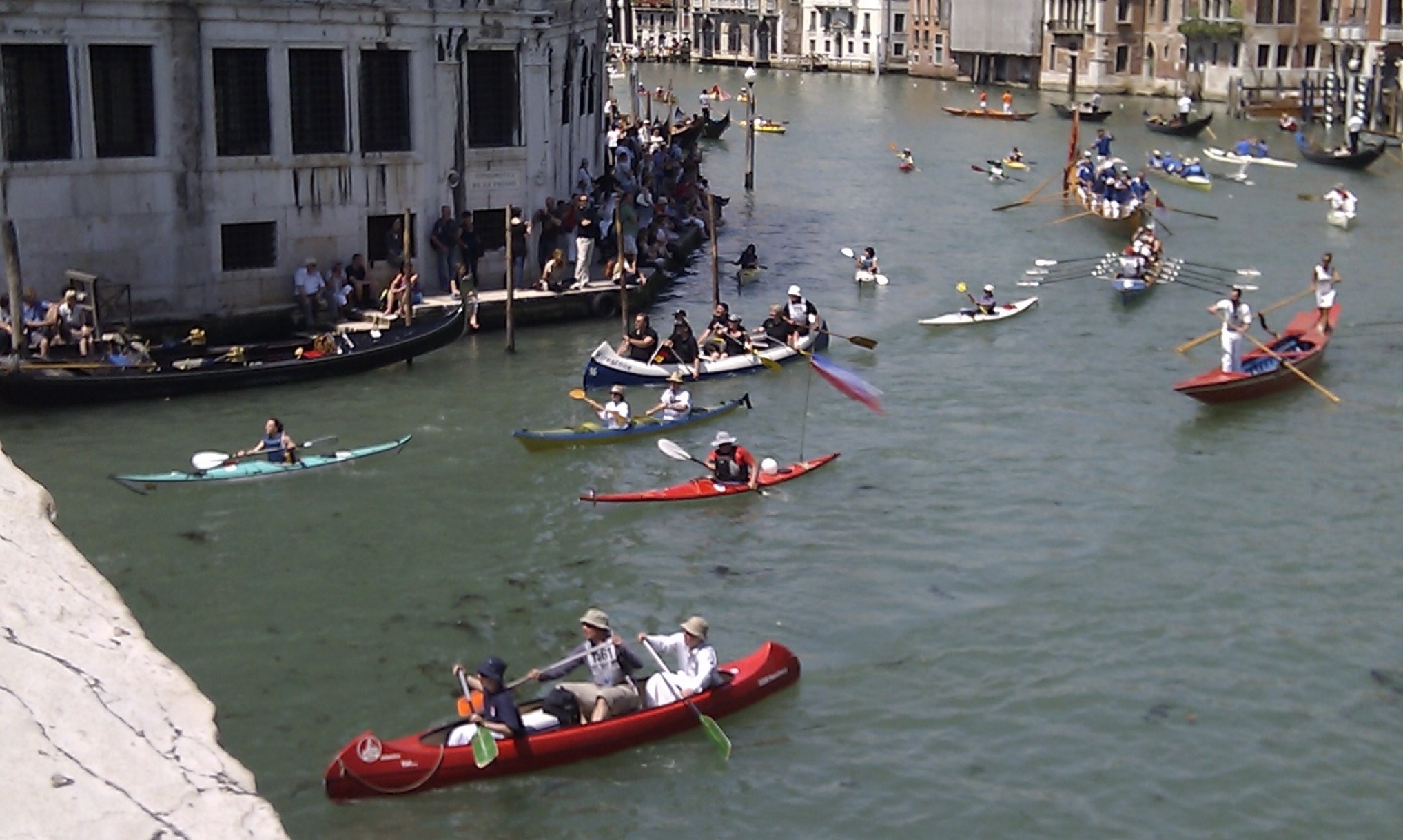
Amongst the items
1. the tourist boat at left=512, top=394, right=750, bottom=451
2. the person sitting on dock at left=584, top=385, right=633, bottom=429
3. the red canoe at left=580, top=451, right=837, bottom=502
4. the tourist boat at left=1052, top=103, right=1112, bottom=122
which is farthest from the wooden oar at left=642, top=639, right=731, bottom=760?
the tourist boat at left=1052, top=103, right=1112, bottom=122

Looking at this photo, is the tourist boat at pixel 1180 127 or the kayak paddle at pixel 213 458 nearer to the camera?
the kayak paddle at pixel 213 458

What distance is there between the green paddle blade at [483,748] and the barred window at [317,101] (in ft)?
48.5

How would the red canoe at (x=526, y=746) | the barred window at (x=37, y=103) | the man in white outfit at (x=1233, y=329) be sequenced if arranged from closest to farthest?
the red canoe at (x=526, y=746) < the barred window at (x=37, y=103) < the man in white outfit at (x=1233, y=329)

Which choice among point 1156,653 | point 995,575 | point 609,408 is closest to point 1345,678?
point 1156,653

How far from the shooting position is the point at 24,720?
6.23 m

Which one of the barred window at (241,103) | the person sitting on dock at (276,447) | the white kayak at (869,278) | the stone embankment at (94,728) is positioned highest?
the barred window at (241,103)

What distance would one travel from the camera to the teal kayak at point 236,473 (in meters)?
19.3

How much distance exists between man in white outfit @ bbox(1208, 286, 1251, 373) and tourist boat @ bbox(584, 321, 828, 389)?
5981mm

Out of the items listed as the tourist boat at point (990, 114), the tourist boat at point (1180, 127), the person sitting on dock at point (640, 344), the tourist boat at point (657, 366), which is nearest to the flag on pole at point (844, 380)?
the tourist boat at point (657, 366)

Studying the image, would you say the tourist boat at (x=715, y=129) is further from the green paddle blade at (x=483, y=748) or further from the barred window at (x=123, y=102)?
the green paddle blade at (x=483, y=748)

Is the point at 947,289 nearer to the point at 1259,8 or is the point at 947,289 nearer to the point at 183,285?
the point at 183,285

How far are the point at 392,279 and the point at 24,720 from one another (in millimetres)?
20653

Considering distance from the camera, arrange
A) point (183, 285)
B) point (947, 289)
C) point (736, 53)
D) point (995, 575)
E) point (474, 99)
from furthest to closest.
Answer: point (736, 53)
point (947, 289)
point (474, 99)
point (183, 285)
point (995, 575)

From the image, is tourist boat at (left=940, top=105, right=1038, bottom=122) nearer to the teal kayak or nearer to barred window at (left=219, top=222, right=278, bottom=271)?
barred window at (left=219, top=222, right=278, bottom=271)
